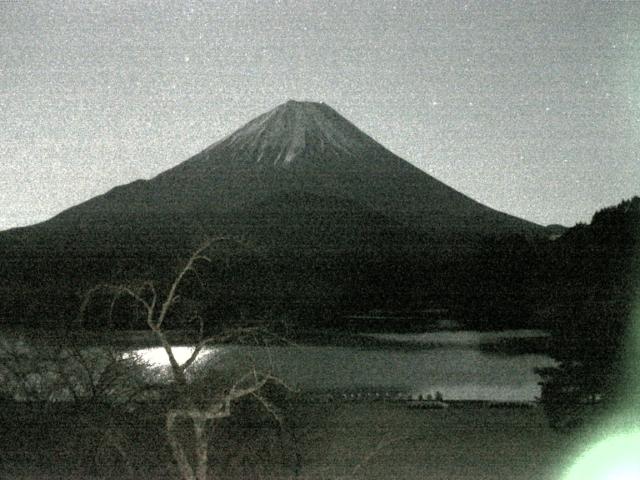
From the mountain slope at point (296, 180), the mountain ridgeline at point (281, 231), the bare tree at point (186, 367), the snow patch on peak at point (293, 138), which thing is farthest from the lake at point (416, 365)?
the snow patch on peak at point (293, 138)

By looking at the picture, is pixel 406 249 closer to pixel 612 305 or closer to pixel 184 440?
pixel 612 305

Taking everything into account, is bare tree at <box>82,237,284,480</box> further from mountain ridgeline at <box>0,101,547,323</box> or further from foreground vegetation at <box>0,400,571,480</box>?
foreground vegetation at <box>0,400,571,480</box>

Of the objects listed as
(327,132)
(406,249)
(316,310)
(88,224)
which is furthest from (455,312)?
(327,132)

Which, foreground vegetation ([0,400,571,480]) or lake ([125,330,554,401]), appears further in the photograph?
lake ([125,330,554,401])

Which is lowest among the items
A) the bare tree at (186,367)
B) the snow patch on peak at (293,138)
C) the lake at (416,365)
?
the lake at (416,365)

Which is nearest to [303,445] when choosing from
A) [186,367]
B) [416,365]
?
[186,367]

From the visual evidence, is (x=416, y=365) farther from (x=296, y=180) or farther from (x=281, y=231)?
(x=296, y=180)

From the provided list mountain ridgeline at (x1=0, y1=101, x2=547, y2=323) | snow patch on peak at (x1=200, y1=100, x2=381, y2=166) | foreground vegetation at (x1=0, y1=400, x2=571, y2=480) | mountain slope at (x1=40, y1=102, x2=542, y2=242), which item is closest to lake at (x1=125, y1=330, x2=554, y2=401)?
mountain ridgeline at (x1=0, y1=101, x2=547, y2=323)

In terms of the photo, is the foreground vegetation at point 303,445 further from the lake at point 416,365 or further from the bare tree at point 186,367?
the lake at point 416,365
